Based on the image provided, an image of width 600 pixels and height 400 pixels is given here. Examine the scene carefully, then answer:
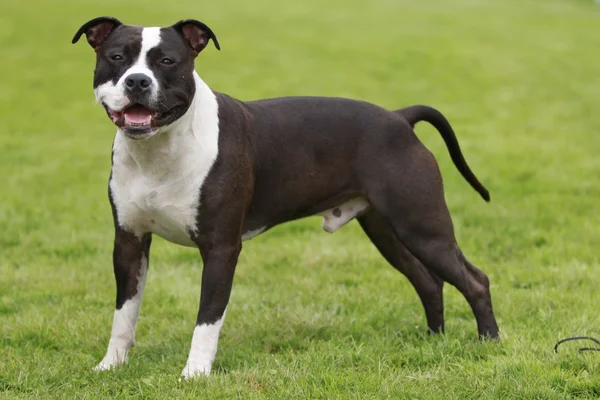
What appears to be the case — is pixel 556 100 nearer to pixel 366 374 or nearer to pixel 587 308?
pixel 587 308

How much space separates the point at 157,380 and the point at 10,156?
8.31 meters

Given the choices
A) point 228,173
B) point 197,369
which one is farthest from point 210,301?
point 228,173

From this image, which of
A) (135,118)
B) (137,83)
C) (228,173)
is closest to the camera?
(137,83)

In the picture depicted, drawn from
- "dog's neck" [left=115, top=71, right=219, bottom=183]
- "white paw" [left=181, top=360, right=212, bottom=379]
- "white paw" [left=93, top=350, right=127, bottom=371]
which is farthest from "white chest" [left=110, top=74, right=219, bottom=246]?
"white paw" [left=93, top=350, right=127, bottom=371]

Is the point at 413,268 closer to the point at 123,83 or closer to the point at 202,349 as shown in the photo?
the point at 202,349

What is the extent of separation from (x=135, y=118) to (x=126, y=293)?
1130 millimetres

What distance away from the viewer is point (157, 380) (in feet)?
15.7

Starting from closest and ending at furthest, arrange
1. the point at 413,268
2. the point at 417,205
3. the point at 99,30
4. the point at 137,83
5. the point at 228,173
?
the point at 137,83 < the point at 99,30 < the point at 228,173 < the point at 417,205 < the point at 413,268

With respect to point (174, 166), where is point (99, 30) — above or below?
above

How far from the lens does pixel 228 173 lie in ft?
16.1

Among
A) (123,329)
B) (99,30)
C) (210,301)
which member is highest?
(99,30)

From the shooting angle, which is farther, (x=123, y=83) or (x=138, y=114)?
(x=138, y=114)

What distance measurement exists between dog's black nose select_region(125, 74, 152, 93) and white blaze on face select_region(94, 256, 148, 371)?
3.77ft

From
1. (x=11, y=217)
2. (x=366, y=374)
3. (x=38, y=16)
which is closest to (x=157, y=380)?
(x=366, y=374)
